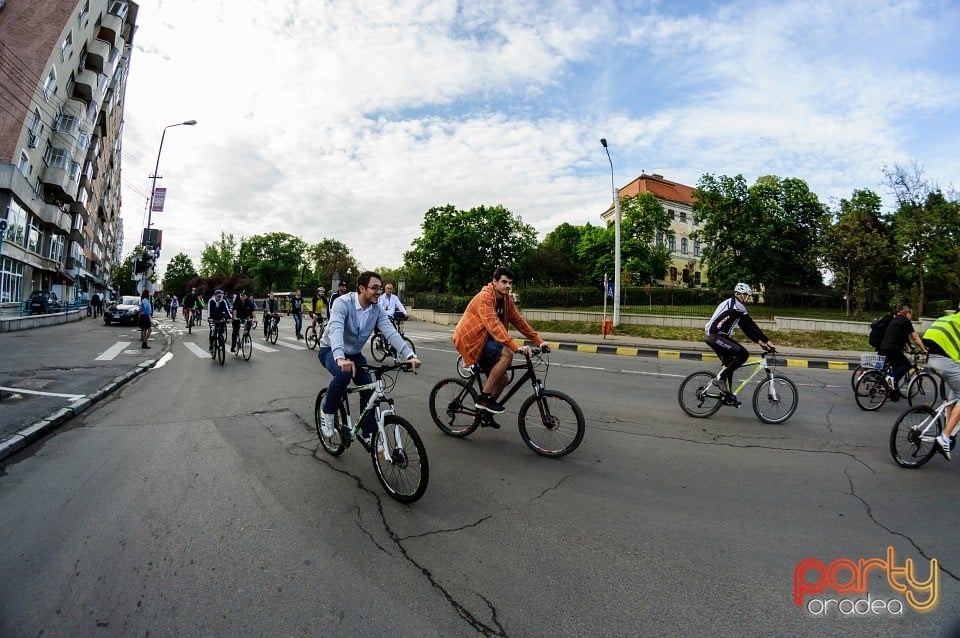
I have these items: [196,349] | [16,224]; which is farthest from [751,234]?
[16,224]

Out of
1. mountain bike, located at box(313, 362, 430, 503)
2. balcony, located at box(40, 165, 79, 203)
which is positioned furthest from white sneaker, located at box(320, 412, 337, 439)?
balcony, located at box(40, 165, 79, 203)

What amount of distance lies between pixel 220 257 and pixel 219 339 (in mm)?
99902

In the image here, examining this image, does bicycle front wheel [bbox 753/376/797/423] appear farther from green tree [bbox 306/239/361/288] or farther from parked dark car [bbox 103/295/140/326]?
green tree [bbox 306/239/361/288]

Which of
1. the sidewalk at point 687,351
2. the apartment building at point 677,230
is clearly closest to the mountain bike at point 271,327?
the sidewalk at point 687,351

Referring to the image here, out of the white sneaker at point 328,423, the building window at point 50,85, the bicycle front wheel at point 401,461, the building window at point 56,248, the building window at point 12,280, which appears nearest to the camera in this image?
the bicycle front wheel at point 401,461

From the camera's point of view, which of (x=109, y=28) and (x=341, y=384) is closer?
(x=341, y=384)

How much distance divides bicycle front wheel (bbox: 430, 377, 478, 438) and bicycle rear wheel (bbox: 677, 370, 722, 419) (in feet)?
11.4

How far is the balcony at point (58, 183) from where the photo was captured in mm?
32688

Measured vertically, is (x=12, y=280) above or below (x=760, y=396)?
above

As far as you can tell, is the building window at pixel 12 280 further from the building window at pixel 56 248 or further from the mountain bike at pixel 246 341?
the mountain bike at pixel 246 341

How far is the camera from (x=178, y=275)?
102938 mm

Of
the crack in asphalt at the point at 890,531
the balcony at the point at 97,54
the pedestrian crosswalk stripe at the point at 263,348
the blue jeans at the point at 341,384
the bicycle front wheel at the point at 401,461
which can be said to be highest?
the balcony at the point at 97,54

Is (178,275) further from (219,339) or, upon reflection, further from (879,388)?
(879,388)

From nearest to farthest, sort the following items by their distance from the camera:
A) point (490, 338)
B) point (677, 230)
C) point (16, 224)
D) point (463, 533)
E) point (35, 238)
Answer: point (463, 533) → point (490, 338) → point (16, 224) → point (35, 238) → point (677, 230)
